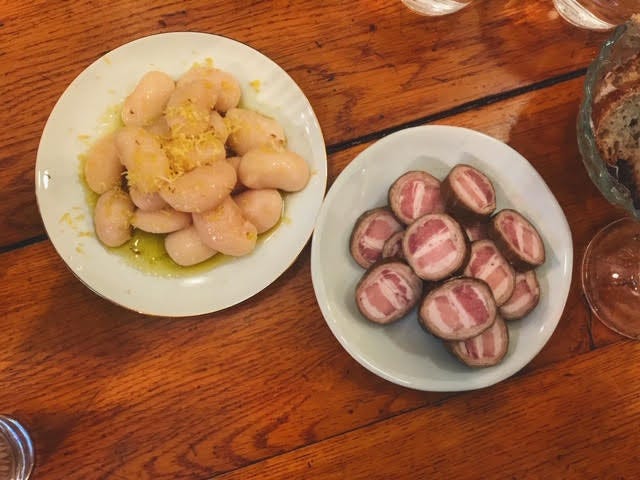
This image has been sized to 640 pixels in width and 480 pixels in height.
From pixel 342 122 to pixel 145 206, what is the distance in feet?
1.13

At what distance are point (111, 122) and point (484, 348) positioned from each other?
2.19 feet

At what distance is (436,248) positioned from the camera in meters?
0.79

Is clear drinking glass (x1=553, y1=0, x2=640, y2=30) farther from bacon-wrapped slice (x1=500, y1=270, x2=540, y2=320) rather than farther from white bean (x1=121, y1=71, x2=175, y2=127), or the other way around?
white bean (x1=121, y1=71, x2=175, y2=127)

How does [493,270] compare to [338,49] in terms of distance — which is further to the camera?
[338,49]

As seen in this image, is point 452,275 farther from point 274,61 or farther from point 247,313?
point 274,61

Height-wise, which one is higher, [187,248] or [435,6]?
[435,6]

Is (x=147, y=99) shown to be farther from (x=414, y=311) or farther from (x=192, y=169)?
(x=414, y=311)

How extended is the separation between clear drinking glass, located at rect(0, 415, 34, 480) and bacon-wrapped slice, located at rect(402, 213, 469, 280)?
647mm

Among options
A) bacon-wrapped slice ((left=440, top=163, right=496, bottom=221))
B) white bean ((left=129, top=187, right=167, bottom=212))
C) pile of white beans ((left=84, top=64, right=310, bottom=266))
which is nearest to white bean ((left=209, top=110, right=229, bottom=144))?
pile of white beans ((left=84, top=64, right=310, bottom=266))

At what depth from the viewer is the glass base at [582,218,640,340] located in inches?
35.5

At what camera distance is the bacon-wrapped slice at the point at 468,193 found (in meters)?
0.81

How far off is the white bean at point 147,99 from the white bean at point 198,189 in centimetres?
14

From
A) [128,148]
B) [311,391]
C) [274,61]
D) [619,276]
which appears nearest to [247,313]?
[311,391]

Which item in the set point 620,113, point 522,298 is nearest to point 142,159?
point 522,298
